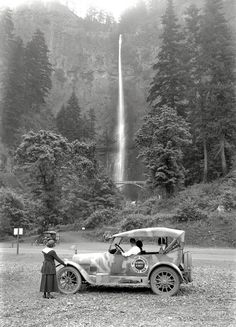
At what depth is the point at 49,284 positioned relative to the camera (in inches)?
427

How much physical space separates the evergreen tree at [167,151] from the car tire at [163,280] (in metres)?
22.1

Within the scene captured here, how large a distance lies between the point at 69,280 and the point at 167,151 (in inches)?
883

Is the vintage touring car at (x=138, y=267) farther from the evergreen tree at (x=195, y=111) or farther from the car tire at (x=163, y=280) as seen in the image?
the evergreen tree at (x=195, y=111)

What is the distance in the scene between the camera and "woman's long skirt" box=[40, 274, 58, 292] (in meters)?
10.8

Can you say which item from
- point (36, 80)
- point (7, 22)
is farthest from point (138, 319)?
point (7, 22)

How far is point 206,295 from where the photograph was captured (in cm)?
1127

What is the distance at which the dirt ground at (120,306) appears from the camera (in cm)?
832

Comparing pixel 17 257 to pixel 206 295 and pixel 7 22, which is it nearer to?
pixel 206 295

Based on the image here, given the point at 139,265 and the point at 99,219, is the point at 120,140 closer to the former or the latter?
the point at 99,219

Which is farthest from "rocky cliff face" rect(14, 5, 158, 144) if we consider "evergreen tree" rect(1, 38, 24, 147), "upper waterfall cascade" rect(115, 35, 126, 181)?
"evergreen tree" rect(1, 38, 24, 147)

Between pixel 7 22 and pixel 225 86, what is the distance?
41.6 meters

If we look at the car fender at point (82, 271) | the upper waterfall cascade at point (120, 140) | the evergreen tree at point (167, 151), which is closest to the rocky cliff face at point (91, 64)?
the upper waterfall cascade at point (120, 140)

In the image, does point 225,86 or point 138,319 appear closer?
point 138,319

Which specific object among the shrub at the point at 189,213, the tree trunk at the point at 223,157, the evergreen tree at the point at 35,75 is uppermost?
the evergreen tree at the point at 35,75
